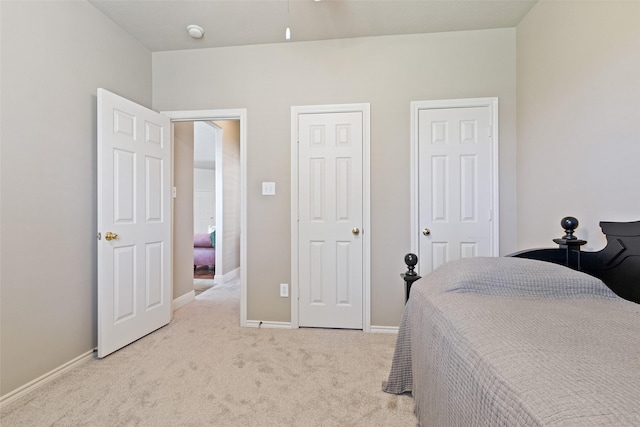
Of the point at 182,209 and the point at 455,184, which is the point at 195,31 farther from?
the point at 455,184

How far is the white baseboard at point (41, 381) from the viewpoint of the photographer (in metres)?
1.66

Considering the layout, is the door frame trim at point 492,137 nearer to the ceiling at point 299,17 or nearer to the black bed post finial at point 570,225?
the ceiling at point 299,17

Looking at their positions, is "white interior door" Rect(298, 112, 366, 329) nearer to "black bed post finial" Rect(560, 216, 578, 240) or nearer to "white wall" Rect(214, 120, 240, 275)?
"black bed post finial" Rect(560, 216, 578, 240)

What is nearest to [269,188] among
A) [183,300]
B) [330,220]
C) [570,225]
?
[330,220]

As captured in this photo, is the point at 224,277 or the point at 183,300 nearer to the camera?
the point at 183,300

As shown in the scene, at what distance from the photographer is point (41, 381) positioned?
1835 mm

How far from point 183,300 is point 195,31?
2.81 meters

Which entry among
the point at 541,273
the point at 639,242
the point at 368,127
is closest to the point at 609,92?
the point at 639,242

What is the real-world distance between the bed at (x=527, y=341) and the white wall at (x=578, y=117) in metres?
0.27

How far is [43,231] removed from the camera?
6.17 feet

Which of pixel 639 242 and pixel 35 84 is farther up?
pixel 35 84

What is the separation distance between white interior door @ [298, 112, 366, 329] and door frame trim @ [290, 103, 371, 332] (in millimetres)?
Answer: 30

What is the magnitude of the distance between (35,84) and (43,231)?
0.94 metres

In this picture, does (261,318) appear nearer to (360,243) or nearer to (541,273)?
(360,243)
